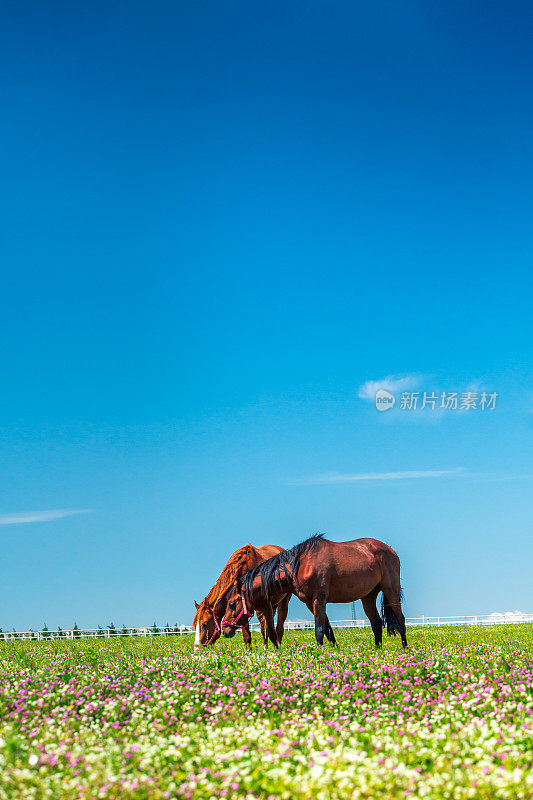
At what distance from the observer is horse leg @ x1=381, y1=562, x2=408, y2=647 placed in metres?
19.1

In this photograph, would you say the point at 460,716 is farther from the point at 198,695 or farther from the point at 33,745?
the point at 33,745

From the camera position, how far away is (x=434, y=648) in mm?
18359

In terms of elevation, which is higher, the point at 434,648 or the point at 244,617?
the point at 244,617

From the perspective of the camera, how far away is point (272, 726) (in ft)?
31.6

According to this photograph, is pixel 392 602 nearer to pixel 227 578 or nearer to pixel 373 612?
pixel 373 612

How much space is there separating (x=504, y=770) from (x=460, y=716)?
126 inches

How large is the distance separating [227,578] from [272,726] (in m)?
11.3

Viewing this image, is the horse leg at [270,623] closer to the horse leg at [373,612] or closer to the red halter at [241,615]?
the red halter at [241,615]

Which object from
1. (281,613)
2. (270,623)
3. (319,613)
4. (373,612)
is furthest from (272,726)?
(281,613)

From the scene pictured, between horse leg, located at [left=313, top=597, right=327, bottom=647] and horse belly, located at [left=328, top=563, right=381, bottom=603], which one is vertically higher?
horse belly, located at [left=328, top=563, right=381, bottom=603]

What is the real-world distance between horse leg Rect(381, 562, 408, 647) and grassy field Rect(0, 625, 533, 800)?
273cm

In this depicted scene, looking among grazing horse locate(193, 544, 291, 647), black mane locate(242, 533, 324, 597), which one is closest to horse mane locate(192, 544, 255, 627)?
grazing horse locate(193, 544, 291, 647)

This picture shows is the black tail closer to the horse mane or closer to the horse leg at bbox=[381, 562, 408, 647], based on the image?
the horse leg at bbox=[381, 562, 408, 647]

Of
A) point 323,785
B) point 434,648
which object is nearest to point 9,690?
point 323,785
